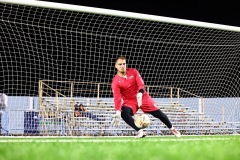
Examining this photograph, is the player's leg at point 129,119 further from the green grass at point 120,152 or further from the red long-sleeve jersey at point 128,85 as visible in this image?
the green grass at point 120,152

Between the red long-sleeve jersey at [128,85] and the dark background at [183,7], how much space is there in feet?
21.8

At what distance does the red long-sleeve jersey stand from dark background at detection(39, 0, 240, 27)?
6644 millimetres

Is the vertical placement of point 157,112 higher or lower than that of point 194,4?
lower

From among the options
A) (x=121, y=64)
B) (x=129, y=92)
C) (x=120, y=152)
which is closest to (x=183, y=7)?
(x=129, y=92)

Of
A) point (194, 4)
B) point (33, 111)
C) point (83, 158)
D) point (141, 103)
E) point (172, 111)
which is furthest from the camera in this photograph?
point (172, 111)

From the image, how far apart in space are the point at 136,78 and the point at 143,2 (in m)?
7.09

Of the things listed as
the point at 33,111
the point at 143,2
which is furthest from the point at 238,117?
the point at 33,111

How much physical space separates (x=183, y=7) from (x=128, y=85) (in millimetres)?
7401

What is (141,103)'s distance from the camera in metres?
6.20

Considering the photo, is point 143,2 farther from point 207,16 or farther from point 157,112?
point 157,112

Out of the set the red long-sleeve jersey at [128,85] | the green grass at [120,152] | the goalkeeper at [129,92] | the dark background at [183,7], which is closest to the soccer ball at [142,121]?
the goalkeeper at [129,92]

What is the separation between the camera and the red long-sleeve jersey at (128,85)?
6422mm

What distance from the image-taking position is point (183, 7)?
13.2 metres

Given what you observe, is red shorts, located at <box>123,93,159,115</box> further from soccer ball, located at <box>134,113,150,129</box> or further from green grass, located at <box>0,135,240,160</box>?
green grass, located at <box>0,135,240,160</box>
